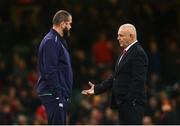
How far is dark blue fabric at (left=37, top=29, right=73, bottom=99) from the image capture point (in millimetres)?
9461

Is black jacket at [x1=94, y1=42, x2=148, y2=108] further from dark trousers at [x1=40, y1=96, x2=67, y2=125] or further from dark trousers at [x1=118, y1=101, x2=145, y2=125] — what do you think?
dark trousers at [x1=40, y1=96, x2=67, y2=125]

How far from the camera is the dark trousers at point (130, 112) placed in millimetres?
9438

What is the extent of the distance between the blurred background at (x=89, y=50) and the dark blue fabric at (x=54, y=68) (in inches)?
255

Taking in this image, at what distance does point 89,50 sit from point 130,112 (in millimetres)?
10023

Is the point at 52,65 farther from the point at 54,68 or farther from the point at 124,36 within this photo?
the point at 124,36

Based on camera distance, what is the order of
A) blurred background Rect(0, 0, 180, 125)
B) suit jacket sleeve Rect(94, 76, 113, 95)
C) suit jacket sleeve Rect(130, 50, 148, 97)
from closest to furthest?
suit jacket sleeve Rect(130, 50, 148, 97)
suit jacket sleeve Rect(94, 76, 113, 95)
blurred background Rect(0, 0, 180, 125)

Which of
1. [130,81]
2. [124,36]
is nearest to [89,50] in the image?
[124,36]

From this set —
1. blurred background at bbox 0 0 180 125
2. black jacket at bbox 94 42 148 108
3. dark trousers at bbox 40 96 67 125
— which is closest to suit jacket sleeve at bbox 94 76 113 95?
black jacket at bbox 94 42 148 108

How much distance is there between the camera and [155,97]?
16859 millimetres

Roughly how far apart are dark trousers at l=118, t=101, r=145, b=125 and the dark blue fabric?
0.75 meters

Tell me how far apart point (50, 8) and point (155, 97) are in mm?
4022

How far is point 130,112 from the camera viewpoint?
31.0 ft

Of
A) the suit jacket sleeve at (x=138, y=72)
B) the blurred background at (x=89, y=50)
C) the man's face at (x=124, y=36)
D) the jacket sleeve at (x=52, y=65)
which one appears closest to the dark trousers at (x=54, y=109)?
the jacket sleeve at (x=52, y=65)

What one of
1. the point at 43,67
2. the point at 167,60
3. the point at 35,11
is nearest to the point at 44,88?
the point at 43,67
